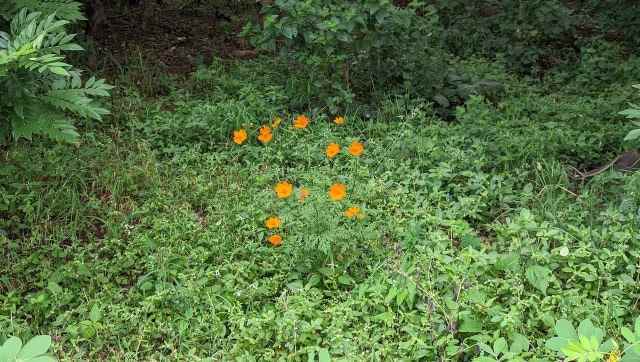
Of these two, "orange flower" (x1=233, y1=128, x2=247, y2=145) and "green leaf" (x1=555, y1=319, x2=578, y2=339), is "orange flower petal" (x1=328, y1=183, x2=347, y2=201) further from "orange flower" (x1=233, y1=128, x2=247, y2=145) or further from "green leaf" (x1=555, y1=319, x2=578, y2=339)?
"green leaf" (x1=555, y1=319, x2=578, y2=339)

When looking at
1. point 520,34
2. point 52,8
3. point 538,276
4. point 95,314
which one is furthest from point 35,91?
point 520,34

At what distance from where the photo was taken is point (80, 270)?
322 centimetres

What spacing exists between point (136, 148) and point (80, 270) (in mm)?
1234

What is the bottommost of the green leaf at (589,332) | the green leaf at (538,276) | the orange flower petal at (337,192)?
the orange flower petal at (337,192)

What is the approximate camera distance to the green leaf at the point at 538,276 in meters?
2.83

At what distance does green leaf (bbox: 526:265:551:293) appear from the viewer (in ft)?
9.29

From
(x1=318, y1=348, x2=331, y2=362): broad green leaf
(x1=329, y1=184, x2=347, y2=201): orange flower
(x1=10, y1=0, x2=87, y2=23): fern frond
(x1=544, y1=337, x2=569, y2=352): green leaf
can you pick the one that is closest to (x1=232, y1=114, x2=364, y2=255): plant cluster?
(x1=329, y1=184, x2=347, y2=201): orange flower

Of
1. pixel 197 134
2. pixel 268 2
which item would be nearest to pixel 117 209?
pixel 197 134

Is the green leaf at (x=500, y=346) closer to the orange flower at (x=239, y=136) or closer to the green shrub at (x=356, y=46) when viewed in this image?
the orange flower at (x=239, y=136)

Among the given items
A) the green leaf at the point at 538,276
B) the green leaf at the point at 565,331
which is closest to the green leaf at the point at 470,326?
the green leaf at the point at 538,276

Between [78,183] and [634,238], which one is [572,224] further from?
[78,183]

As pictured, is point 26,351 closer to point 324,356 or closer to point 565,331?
point 324,356

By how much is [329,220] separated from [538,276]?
38.6 inches

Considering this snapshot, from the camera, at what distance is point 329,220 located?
10.5 feet
